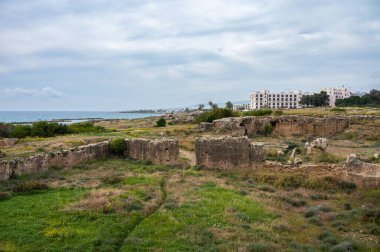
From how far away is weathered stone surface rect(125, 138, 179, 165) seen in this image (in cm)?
2428

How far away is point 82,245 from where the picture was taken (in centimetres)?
1033

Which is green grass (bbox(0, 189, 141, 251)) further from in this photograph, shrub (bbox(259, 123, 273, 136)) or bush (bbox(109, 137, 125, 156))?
shrub (bbox(259, 123, 273, 136))

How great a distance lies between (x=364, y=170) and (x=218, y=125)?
958 inches

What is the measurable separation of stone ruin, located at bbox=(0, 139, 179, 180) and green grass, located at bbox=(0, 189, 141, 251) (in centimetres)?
558

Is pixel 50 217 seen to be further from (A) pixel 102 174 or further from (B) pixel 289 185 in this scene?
(B) pixel 289 185

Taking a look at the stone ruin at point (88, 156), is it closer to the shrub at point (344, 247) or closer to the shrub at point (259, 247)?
the shrub at point (259, 247)

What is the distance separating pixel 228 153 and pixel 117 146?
9.04 metres

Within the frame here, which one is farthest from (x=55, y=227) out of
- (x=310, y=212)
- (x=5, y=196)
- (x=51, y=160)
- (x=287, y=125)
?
(x=287, y=125)

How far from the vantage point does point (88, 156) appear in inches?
984

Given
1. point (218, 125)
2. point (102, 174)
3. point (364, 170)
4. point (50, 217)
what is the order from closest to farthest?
point (50, 217)
point (364, 170)
point (102, 174)
point (218, 125)

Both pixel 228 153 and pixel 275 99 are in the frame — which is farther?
pixel 275 99

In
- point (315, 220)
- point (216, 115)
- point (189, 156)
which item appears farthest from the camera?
point (216, 115)

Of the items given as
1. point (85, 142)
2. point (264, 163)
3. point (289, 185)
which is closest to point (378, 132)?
point (264, 163)

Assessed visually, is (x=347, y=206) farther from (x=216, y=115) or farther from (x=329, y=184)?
(x=216, y=115)
